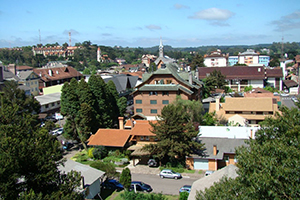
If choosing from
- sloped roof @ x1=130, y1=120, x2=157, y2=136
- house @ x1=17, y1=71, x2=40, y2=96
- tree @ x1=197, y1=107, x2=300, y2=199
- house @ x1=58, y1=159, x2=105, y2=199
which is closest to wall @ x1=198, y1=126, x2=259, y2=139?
sloped roof @ x1=130, y1=120, x2=157, y2=136

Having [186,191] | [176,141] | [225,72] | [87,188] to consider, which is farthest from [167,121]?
[225,72]

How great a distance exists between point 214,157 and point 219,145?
81.2 inches

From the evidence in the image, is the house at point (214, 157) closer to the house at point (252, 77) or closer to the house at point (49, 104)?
the house at point (49, 104)

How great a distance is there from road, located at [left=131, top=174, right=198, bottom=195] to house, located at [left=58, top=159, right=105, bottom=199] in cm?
409

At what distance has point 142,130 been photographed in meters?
32.3

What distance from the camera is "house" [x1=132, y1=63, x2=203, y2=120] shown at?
41.5m

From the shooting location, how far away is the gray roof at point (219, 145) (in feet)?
90.3

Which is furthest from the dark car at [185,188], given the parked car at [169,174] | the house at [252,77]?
the house at [252,77]

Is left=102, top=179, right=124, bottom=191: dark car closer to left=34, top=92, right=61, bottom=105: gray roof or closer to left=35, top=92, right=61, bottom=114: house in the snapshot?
left=35, top=92, right=61, bottom=114: house

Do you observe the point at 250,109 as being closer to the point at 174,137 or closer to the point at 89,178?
the point at 174,137

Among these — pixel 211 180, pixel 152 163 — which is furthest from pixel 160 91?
pixel 211 180

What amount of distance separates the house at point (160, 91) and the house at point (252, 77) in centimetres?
3050

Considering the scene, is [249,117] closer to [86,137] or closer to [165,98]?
[165,98]

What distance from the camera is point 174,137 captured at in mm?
27234
